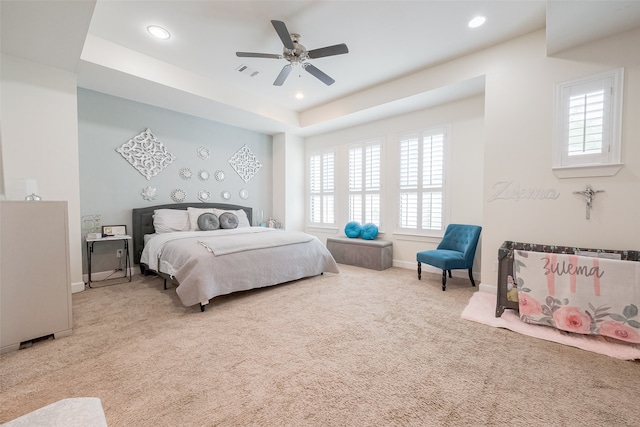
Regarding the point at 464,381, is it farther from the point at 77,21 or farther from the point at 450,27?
the point at 77,21

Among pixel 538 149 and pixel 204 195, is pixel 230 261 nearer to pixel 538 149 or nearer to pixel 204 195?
pixel 204 195

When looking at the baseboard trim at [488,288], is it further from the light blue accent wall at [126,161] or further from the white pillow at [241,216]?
the light blue accent wall at [126,161]

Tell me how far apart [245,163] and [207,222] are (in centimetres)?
180

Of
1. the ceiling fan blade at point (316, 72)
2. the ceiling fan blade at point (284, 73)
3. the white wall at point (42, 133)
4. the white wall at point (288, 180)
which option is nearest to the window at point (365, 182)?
the white wall at point (288, 180)

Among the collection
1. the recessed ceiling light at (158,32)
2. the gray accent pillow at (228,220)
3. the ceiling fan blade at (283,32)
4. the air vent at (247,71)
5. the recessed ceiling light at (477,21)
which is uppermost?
the recessed ceiling light at (477,21)

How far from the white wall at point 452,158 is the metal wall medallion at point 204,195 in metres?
2.70

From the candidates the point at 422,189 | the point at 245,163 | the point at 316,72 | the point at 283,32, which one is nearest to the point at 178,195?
the point at 245,163

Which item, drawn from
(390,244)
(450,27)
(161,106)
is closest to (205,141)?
(161,106)

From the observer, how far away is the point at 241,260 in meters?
3.20

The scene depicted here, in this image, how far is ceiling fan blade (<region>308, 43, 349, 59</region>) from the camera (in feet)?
8.96

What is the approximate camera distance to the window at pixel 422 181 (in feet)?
14.2

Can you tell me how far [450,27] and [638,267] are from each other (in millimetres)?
2739

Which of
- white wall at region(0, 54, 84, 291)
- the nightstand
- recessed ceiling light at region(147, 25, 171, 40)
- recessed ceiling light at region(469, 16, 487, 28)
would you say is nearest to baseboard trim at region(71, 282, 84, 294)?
white wall at region(0, 54, 84, 291)

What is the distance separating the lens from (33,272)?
2.10m
